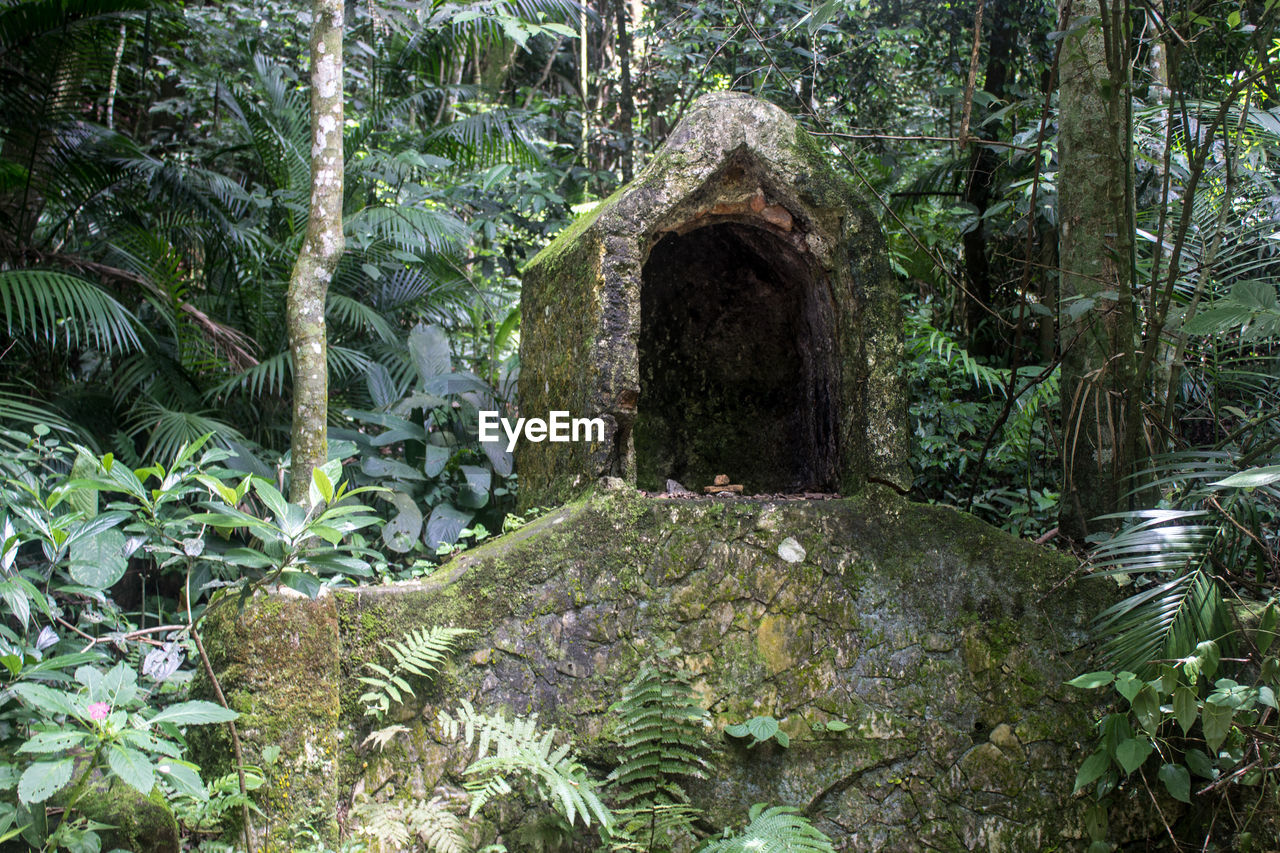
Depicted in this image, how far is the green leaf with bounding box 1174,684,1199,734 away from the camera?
8.13 feet

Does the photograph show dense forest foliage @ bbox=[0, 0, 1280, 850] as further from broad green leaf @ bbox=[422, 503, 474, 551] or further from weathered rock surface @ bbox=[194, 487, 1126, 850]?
weathered rock surface @ bbox=[194, 487, 1126, 850]

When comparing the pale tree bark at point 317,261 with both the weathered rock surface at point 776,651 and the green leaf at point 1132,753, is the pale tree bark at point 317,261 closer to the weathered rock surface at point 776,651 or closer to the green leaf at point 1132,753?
the weathered rock surface at point 776,651

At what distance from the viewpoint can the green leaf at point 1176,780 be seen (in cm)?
274

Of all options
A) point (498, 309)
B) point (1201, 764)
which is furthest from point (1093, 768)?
point (498, 309)

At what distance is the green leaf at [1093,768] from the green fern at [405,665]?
2026 millimetres

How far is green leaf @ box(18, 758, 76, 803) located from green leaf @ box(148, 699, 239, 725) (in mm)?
199

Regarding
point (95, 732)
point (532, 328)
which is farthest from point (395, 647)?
point (532, 328)

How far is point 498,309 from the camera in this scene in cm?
859

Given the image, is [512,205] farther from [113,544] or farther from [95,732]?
[95,732]

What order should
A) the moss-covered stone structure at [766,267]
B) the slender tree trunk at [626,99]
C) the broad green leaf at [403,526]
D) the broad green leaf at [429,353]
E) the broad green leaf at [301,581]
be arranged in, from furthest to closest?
the slender tree trunk at [626,99] < the broad green leaf at [429,353] < the broad green leaf at [403,526] < the moss-covered stone structure at [766,267] < the broad green leaf at [301,581]

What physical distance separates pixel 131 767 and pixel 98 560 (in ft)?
2.93

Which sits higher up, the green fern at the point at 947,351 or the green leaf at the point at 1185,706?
the green fern at the point at 947,351

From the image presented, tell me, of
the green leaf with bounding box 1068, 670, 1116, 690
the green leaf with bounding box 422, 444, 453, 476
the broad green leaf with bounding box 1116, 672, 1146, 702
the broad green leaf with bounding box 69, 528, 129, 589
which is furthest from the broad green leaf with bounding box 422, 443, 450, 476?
the broad green leaf with bounding box 1116, 672, 1146, 702

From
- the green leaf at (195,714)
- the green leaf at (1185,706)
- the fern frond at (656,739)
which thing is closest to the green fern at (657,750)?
the fern frond at (656,739)
